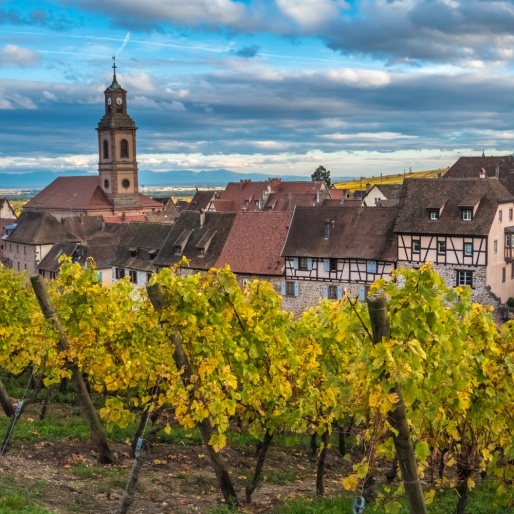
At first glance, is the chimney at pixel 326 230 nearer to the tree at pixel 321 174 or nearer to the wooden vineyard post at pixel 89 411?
the wooden vineyard post at pixel 89 411

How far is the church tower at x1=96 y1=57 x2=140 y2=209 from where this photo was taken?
4053 inches

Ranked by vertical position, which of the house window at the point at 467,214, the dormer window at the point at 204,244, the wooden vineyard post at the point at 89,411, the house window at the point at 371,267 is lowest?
the wooden vineyard post at the point at 89,411

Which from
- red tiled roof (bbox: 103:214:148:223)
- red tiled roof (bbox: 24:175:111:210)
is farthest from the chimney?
red tiled roof (bbox: 24:175:111:210)

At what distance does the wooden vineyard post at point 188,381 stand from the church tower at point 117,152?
3637 inches

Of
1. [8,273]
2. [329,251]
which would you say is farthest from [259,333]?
[329,251]

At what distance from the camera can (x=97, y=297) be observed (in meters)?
15.6

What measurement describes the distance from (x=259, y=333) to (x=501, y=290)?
114 ft

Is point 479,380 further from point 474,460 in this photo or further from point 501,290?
point 501,290

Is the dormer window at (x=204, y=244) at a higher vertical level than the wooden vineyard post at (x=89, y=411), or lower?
higher

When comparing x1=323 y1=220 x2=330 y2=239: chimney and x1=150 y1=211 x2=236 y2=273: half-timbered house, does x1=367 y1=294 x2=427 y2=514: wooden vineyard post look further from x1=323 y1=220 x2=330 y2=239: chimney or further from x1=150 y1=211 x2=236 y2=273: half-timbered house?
x1=150 y1=211 x2=236 y2=273: half-timbered house

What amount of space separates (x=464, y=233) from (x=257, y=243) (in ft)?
45.9

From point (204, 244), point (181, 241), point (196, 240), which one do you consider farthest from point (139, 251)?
point (204, 244)

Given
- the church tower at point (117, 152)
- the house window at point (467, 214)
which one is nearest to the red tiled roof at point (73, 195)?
the church tower at point (117, 152)

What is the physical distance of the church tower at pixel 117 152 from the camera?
10294 centimetres
